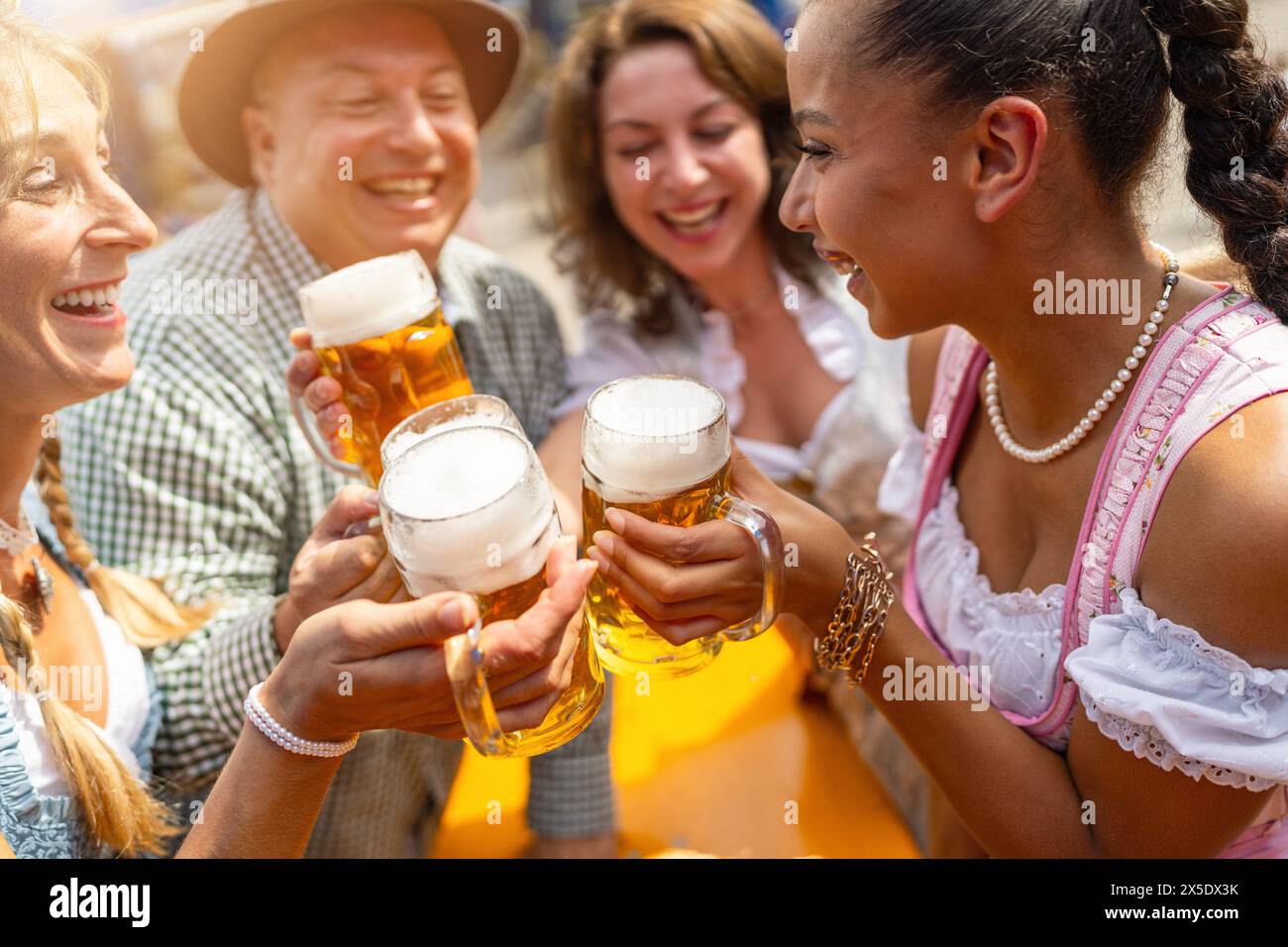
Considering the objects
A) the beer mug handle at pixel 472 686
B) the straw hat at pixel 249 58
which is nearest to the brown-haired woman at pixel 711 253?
the straw hat at pixel 249 58

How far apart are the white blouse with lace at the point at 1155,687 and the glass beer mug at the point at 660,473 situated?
1.49 feet

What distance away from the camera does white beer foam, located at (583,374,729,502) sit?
1.18 m

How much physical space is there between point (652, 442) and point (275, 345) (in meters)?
1.21

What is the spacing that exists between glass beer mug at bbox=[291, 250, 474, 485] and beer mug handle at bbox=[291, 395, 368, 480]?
14 cm

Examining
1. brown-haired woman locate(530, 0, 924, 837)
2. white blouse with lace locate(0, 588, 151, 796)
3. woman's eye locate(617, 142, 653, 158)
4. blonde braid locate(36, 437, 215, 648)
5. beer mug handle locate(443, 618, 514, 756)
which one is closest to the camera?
beer mug handle locate(443, 618, 514, 756)

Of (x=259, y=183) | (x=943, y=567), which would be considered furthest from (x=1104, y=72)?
(x=259, y=183)

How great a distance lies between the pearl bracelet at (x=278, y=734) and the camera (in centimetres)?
121

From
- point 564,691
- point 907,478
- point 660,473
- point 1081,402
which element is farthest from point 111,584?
point 1081,402

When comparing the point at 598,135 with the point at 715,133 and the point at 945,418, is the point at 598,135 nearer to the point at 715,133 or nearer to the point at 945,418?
the point at 715,133

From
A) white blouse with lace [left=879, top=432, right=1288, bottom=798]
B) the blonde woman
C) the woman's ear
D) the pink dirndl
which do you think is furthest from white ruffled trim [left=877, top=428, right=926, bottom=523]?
the blonde woman

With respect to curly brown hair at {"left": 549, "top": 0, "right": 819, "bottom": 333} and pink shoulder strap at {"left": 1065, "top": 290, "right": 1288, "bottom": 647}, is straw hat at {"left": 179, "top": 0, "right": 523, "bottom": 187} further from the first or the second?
pink shoulder strap at {"left": 1065, "top": 290, "right": 1288, "bottom": 647}

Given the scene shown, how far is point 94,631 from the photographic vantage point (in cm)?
160

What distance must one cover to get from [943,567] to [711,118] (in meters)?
1.39

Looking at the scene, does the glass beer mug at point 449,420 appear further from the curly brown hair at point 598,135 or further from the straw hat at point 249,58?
the curly brown hair at point 598,135
